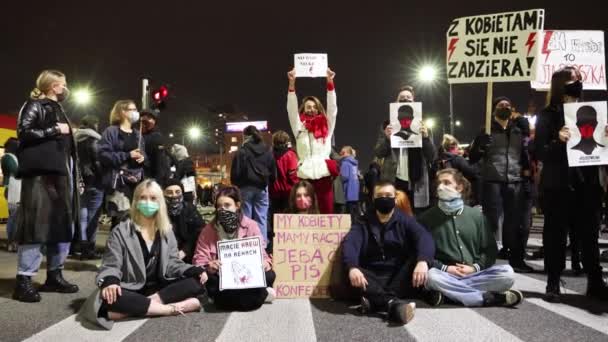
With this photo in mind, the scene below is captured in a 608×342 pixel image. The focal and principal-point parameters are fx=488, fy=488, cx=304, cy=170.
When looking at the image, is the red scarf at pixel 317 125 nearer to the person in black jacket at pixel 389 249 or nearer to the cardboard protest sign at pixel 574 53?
the person in black jacket at pixel 389 249

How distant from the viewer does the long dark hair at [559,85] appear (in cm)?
464

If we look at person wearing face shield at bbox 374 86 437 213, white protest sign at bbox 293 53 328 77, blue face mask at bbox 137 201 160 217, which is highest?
white protest sign at bbox 293 53 328 77

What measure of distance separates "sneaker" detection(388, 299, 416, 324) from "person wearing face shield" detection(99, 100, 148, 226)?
353cm

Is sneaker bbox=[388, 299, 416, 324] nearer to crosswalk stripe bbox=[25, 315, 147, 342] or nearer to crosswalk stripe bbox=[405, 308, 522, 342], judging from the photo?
crosswalk stripe bbox=[405, 308, 522, 342]

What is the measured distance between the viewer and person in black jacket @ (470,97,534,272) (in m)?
6.29

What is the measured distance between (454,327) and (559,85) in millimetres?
2602

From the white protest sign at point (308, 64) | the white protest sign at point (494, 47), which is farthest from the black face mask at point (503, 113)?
the white protest sign at point (308, 64)

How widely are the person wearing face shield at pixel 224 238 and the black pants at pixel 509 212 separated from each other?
318 cm

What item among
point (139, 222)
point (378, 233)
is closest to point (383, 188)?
point (378, 233)

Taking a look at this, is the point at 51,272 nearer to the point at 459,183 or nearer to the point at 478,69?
the point at 459,183

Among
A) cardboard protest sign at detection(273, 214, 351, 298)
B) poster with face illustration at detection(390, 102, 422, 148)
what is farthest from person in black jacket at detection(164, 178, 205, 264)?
poster with face illustration at detection(390, 102, 422, 148)

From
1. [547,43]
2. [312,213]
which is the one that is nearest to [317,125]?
[312,213]

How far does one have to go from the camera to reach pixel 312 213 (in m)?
5.46

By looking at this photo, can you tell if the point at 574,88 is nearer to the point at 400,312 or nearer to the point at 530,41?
the point at 530,41
